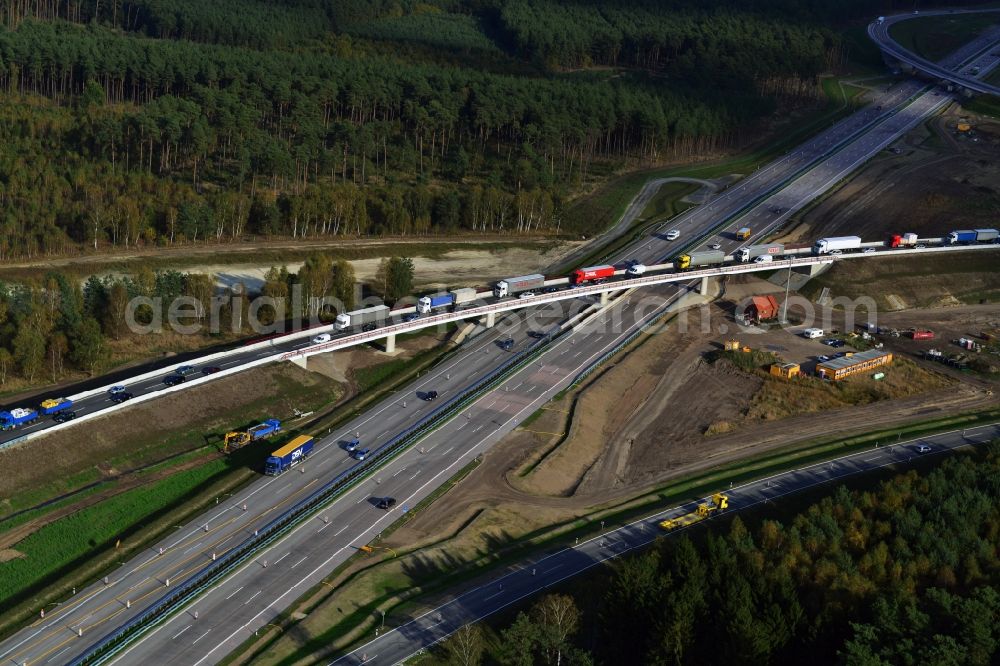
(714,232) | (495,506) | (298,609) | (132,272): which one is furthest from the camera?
(714,232)

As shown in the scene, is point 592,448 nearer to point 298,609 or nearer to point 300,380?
point 300,380

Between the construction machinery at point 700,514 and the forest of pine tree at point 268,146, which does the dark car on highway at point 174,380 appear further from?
the construction machinery at point 700,514

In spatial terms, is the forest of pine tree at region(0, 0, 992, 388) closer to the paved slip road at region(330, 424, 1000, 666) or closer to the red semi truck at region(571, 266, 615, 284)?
the red semi truck at region(571, 266, 615, 284)

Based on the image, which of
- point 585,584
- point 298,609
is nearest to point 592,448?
point 585,584

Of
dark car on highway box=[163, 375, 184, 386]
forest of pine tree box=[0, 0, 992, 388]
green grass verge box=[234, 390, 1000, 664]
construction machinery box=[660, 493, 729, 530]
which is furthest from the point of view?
forest of pine tree box=[0, 0, 992, 388]

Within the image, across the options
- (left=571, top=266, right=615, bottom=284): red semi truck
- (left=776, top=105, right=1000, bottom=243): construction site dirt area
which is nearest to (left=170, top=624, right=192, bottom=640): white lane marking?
(left=571, top=266, right=615, bottom=284): red semi truck

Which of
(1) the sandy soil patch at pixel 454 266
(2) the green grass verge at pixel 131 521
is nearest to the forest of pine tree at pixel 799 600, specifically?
(2) the green grass verge at pixel 131 521

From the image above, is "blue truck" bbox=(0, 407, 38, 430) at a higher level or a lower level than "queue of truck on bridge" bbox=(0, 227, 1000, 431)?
lower
